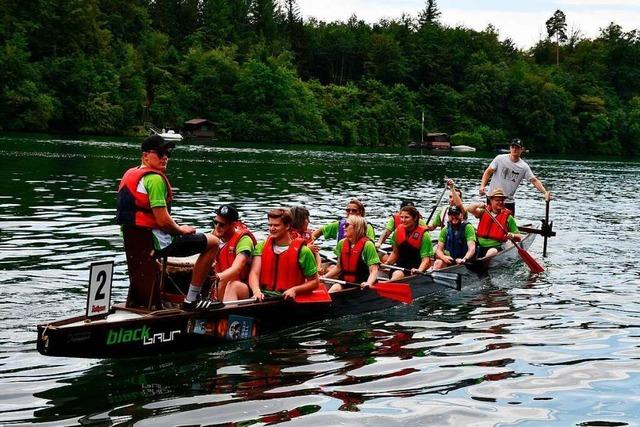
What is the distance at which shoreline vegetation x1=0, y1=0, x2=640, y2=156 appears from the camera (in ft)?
293

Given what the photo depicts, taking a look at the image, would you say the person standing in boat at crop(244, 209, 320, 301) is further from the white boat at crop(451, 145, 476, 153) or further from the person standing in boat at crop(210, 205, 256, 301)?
the white boat at crop(451, 145, 476, 153)

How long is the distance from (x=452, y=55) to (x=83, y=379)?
13259 centimetres

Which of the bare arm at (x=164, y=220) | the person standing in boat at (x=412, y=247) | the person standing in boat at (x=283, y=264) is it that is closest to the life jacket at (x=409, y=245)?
the person standing in boat at (x=412, y=247)

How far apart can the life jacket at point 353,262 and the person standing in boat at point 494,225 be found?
5188 mm

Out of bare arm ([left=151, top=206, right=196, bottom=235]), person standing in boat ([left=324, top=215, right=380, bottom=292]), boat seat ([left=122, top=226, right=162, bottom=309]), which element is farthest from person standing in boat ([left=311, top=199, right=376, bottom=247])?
bare arm ([left=151, top=206, right=196, bottom=235])

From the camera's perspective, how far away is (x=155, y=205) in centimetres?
905

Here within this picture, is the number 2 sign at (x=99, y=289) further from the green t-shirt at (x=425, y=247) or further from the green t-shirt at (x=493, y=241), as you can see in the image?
the green t-shirt at (x=493, y=241)

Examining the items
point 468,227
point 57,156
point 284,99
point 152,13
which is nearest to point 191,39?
point 152,13

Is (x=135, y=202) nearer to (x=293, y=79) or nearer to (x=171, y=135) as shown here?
(x=171, y=135)

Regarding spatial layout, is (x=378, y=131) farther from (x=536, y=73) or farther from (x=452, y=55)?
(x=536, y=73)

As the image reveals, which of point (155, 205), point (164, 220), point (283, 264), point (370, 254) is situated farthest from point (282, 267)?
point (155, 205)

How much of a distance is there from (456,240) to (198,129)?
79.9 m

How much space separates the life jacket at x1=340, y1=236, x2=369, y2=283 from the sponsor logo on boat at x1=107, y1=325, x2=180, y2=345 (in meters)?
3.81

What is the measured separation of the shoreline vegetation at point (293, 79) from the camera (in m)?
89.2
